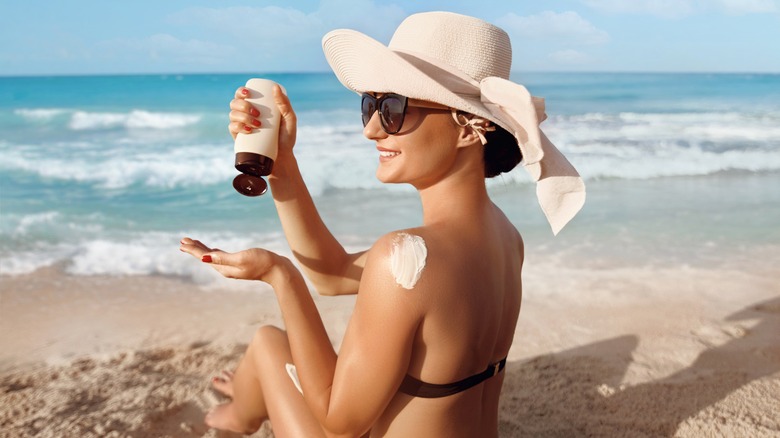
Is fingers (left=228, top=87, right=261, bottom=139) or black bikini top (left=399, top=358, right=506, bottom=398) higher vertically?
fingers (left=228, top=87, right=261, bottom=139)

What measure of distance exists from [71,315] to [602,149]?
1177 centimetres

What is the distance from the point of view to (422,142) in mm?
2141

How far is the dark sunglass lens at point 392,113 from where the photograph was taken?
2104mm

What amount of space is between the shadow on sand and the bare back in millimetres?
1319

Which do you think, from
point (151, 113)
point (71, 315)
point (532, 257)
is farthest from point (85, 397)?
point (151, 113)

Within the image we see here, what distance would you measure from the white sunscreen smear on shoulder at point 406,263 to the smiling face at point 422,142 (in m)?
0.34

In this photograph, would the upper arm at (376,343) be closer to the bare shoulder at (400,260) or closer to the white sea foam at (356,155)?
the bare shoulder at (400,260)

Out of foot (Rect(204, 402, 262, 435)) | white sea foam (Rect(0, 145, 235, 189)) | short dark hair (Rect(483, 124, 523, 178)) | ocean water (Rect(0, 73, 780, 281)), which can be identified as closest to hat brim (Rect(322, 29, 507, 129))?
short dark hair (Rect(483, 124, 523, 178))

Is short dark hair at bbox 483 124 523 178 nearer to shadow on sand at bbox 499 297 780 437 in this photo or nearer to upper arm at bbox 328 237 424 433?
upper arm at bbox 328 237 424 433

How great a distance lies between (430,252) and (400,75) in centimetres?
51

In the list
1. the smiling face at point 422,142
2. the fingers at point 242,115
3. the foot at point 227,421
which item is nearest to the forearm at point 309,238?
the fingers at point 242,115

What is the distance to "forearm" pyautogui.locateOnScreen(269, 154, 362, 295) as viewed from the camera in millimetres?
2578

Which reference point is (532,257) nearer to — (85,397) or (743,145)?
(85,397)

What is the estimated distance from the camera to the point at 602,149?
14648 mm
